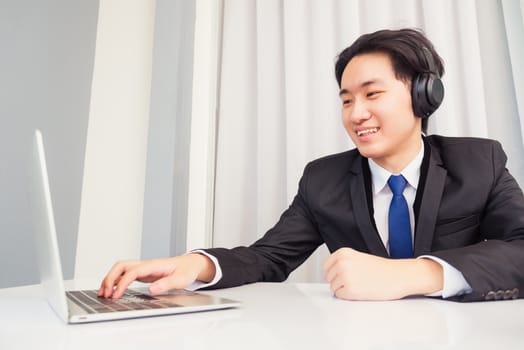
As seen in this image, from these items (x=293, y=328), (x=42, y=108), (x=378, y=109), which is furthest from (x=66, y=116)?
(x=293, y=328)

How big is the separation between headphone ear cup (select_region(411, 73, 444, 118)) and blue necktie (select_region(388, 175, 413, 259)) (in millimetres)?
235

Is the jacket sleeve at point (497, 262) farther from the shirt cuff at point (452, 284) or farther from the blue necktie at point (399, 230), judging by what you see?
the blue necktie at point (399, 230)

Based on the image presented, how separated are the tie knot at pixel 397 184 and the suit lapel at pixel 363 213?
7 cm

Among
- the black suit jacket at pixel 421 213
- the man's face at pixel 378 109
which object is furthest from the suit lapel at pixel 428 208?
the man's face at pixel 378 109

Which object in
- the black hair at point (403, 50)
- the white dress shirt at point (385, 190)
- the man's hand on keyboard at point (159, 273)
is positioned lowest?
the man's hand on keyboard at point (159, 273)

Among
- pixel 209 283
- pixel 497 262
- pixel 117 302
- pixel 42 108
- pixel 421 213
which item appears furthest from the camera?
pixel 42 108

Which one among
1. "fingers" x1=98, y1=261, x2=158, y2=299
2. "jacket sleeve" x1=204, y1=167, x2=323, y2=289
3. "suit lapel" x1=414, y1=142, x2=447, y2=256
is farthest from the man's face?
"fingers" x1=98, y1=261, x2=158, y2=299

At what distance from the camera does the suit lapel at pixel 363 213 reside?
0.95m

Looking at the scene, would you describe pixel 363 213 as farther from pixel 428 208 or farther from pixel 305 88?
pixel 305 88

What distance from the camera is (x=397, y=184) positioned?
3.24ft

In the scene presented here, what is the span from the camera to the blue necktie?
3.08 feet

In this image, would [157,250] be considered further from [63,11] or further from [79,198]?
[63,11]

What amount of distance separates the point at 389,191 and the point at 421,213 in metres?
0.14

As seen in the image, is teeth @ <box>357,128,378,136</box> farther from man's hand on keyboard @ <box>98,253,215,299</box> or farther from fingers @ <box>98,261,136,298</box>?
fingers @ <box>98,261,136,298</box>
